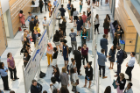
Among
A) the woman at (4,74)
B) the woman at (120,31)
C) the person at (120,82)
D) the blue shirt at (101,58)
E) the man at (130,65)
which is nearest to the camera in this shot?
the person at (120,82)

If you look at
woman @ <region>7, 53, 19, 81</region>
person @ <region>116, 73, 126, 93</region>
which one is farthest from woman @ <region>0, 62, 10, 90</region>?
person @ <region>116, 73, 126, 93</region>

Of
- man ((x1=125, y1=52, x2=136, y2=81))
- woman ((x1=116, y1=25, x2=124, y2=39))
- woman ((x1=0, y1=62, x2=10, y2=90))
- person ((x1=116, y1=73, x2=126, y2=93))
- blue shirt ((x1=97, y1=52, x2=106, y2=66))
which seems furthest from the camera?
woman ((x1=116, y1=25, x2=124, y2=39))

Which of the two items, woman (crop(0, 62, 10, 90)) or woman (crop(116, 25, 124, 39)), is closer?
woman (crop(0, 62, 10, 90))

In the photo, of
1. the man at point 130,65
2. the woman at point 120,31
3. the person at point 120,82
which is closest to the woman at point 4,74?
the person at point 120,82

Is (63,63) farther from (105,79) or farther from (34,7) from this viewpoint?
(34,7)

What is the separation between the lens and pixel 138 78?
35.4 feet

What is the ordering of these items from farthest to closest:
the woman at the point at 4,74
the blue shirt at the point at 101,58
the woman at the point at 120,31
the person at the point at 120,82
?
the woman at the point at 120,31
the blue shirt at the point at 101,58
the woman at the point at 4,74
the person at the point at 120,82

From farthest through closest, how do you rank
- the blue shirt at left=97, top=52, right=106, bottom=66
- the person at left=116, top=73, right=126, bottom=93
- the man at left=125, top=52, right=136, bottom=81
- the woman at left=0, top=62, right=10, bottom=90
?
the blue shirt at left=97, top=52, right=106, bottom=66
the man at left=125, top=52, right=136, bottom=81
the woman at left=0, top=62, right=10, bottom=90
the person at left=116, top=73, right=126, bottom=93

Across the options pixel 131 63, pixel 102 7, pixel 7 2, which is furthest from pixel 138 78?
pixel 102 7

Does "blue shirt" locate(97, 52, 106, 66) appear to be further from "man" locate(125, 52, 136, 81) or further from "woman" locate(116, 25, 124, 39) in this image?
"woman" locate(116, 25, 124, 39)

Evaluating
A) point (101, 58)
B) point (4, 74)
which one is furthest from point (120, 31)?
point (4, 74)

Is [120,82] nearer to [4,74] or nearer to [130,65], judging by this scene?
[130,65]

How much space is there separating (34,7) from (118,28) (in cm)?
1013

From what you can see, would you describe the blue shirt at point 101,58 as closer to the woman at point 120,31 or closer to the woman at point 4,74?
the woman at point 120,31
